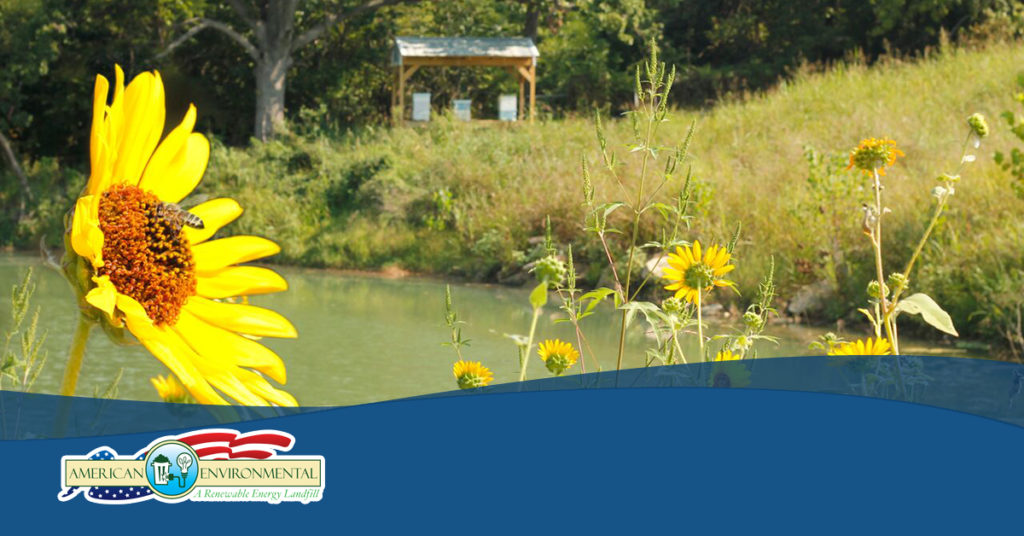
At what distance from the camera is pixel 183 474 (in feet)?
4.01

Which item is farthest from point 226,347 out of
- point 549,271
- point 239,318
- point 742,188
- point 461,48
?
point 461,48

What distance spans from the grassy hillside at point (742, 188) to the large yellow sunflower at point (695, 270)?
5.42 metres

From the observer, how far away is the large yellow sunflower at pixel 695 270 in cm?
172

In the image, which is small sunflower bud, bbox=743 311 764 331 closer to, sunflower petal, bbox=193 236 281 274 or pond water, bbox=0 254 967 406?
sunflower petal, bbox=193 236 281 274

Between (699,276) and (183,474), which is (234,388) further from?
(699,276)

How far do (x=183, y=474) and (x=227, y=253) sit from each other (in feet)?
0.87

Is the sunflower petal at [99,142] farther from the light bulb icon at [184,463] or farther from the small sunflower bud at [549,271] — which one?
the small sunflower bud at [549,271]

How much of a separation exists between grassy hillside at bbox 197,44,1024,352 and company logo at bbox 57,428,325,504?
236 inches

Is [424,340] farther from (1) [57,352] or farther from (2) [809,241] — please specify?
(2) [809,241]

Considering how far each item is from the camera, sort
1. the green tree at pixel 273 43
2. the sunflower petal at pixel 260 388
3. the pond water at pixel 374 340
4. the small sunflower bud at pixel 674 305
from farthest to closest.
→ the green tree at pixel 273 43 < the pond water at pixel 374 340 < the small sunflower bud at pixel 674 305 < the sunflower petal at pixel 260 388

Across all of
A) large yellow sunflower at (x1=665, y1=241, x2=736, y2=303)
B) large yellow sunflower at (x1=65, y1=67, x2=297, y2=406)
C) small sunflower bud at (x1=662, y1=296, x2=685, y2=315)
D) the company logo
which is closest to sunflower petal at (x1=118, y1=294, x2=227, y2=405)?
large yellow sunflower at (x1=65, y1=67, x2=297, y2=406)

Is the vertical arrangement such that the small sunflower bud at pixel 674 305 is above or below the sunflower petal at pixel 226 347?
A: below

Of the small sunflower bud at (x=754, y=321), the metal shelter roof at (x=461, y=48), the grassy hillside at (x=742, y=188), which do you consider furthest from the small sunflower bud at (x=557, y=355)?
the metal shelter roof at (x=461, y=48)

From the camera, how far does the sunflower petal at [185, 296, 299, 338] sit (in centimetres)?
105
